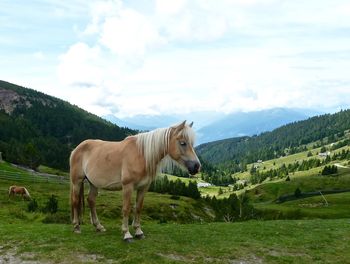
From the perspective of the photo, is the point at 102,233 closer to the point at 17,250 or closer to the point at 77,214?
the point at 77,214

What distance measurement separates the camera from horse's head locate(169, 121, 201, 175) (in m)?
12.8

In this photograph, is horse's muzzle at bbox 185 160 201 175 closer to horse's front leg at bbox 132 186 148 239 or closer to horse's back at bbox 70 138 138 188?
horse's front leg at bbox 132 186 148 239

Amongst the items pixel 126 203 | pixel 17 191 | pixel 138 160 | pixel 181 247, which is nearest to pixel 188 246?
pixel 181 247

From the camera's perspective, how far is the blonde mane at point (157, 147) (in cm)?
1337

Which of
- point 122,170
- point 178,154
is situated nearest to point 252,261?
point 178,154

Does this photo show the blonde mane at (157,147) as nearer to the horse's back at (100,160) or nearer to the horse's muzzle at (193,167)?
the horse's back at (100,160)

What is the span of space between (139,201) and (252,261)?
4.41m

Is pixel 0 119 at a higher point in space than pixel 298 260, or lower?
higher

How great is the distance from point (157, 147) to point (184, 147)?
1031 mm

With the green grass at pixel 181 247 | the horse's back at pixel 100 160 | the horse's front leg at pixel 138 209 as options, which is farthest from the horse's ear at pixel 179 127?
the green grass at pixel 181 247

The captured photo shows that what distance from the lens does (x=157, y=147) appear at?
534 inches

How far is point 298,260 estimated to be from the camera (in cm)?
1298

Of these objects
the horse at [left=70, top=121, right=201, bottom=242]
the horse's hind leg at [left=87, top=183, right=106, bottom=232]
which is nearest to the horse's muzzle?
the horse at [left=70, top=121, right=201, bottom=242]

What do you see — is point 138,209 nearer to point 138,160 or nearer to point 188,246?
point 138,160
